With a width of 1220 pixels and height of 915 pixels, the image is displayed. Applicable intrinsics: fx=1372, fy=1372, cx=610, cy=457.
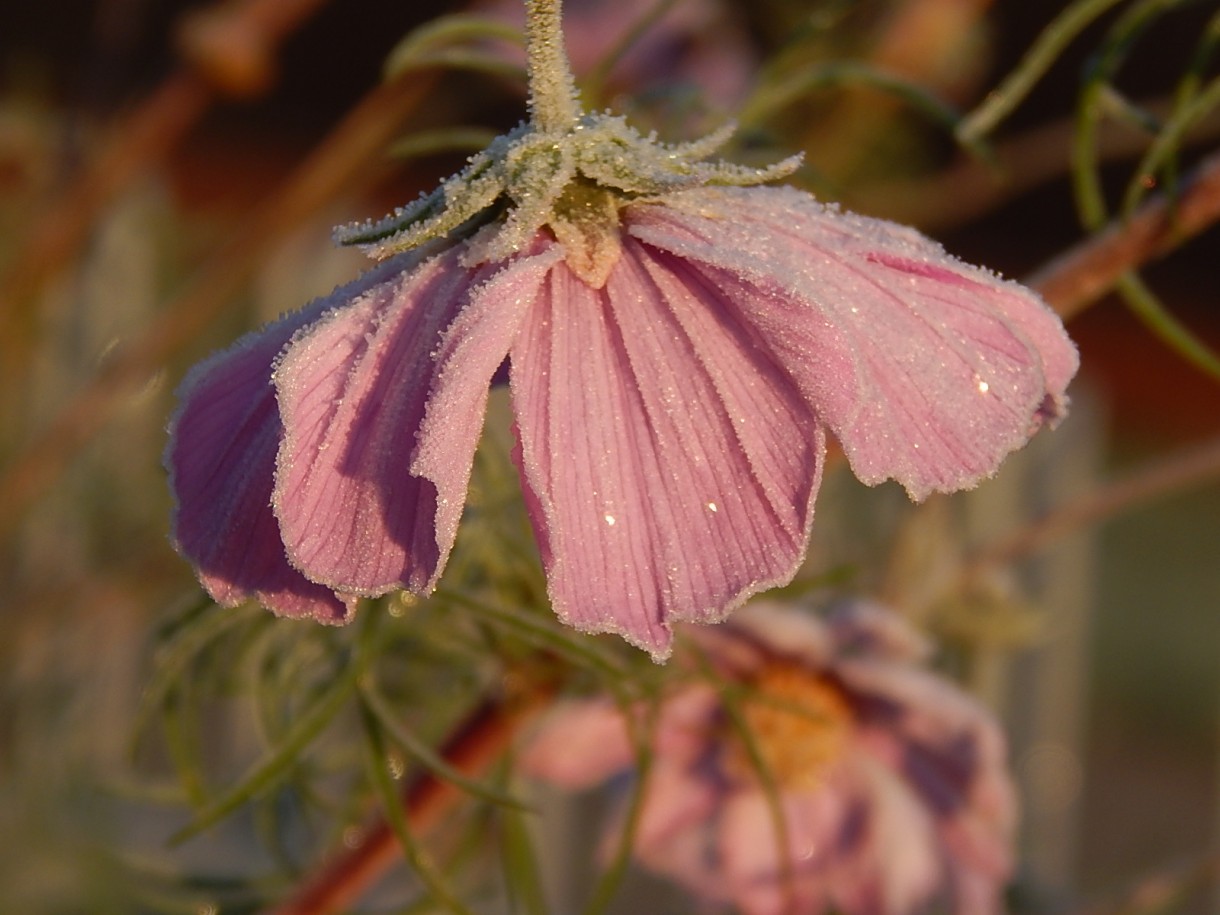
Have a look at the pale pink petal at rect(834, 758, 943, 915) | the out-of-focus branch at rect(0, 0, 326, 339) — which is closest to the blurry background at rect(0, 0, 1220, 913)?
the out-of-focus branch at rect(0, 0, 326, 339)

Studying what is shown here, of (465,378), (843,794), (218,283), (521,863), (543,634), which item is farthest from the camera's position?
(218,283)

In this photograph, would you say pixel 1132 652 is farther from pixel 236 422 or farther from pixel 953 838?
pixel 236 422

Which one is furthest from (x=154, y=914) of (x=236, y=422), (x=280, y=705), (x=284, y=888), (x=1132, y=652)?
(x=1132, y=652)

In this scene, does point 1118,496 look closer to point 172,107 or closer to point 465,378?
point 465,378

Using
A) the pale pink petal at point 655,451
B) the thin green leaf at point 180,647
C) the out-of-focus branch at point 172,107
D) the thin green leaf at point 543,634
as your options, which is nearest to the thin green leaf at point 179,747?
the thin green leaf at point 180,647

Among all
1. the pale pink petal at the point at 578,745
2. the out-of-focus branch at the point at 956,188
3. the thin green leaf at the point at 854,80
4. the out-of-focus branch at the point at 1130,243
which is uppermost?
the out-of-focus branch at the point at 956,188

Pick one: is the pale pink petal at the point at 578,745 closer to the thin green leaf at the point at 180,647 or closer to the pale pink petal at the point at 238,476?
the thin green leaf at the point at 180,647

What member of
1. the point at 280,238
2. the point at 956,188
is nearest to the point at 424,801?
the point at 280,238
